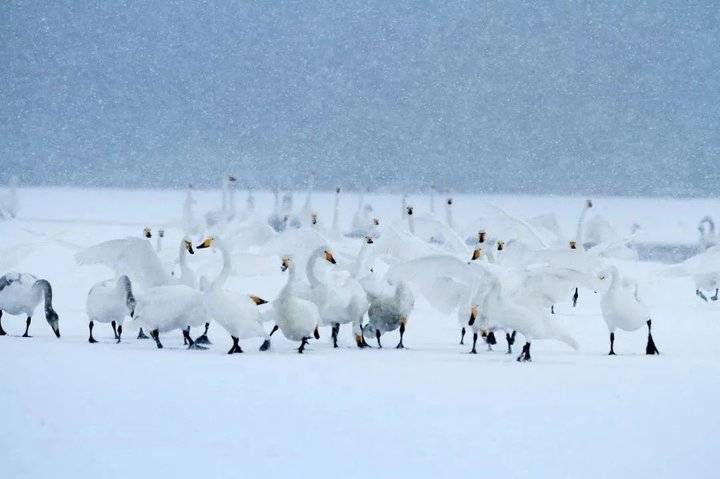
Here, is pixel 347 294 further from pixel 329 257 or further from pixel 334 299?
pixel 329 257

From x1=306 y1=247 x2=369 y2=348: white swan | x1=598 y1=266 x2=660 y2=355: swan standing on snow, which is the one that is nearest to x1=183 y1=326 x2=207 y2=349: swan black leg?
x1=306 y1=247 x2=369 y2=348: white swan

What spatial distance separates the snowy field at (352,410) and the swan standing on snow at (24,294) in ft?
0.54

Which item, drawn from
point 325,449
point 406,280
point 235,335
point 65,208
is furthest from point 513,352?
point 65,208

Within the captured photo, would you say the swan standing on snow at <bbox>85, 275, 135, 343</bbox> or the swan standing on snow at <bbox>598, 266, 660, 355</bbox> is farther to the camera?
the swan standing on snow at <bbox>85, 275, 135, 343</bbox>

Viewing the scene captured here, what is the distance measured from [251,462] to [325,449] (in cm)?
33

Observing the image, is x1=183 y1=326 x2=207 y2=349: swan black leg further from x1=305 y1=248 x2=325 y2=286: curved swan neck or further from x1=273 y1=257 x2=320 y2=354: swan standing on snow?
x1=305 y1=248 x2=325 y2=286: curved swan neck

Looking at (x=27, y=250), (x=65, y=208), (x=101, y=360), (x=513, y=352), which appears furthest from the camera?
(x=65, y=208)

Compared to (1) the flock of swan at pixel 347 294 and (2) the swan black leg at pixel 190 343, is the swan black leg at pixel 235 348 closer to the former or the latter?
(1) the flock of swan at pixel 347 294

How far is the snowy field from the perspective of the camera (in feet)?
13.3

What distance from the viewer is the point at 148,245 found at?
7551mm

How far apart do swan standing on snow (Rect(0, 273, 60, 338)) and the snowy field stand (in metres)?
0.17

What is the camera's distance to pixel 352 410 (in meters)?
4.85

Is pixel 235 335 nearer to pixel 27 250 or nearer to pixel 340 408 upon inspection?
pixel 340 408

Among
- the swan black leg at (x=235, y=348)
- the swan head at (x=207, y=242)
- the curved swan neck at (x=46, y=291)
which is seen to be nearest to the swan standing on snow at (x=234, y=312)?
the swan black leg at (x=235, y=348)
